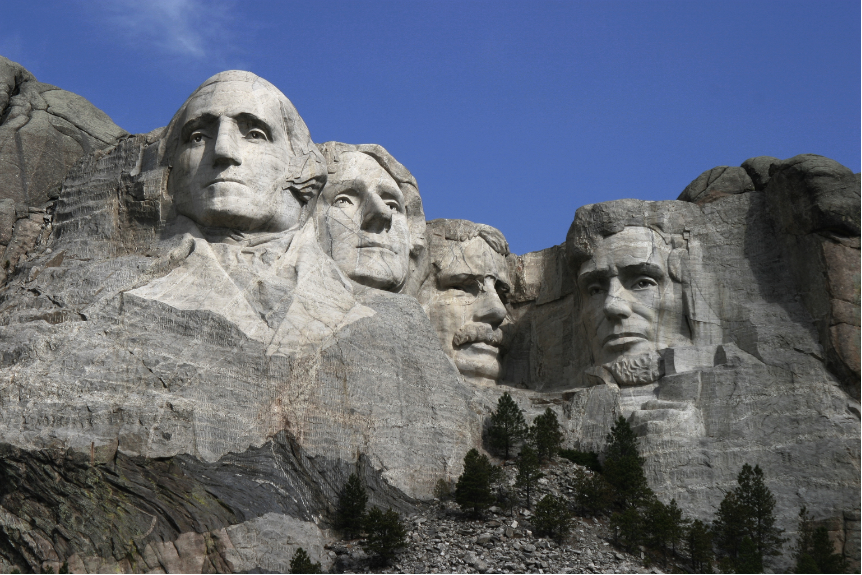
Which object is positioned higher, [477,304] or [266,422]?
[477,304]

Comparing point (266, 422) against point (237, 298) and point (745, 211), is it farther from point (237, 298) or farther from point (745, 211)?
point (745, 211)

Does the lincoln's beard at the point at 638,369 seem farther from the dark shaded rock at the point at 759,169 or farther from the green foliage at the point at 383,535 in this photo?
the green foliage at the point at 383,535

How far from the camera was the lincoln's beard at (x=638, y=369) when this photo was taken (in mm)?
21844

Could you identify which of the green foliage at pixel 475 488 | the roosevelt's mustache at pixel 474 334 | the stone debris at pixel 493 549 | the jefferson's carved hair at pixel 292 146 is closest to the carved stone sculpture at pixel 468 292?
the roosevelt's mustache at pixel 474 334

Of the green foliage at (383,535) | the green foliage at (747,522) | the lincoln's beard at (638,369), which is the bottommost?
the green foliage at (383,535)

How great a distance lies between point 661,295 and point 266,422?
6.68 m

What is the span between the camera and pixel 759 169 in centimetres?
2336

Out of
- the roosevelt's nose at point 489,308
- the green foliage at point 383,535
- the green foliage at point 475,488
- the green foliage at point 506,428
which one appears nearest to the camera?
the green foliage at point 383,535

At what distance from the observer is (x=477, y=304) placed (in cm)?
2378

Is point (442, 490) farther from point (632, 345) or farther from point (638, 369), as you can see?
point (632, 345)

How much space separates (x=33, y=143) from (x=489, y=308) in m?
7.19

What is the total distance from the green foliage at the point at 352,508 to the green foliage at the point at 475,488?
3.88 feet

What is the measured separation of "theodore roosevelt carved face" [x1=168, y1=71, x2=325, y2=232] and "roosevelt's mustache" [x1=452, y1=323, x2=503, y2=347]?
3.57 m

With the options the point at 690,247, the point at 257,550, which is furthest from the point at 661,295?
the point at 257,550
